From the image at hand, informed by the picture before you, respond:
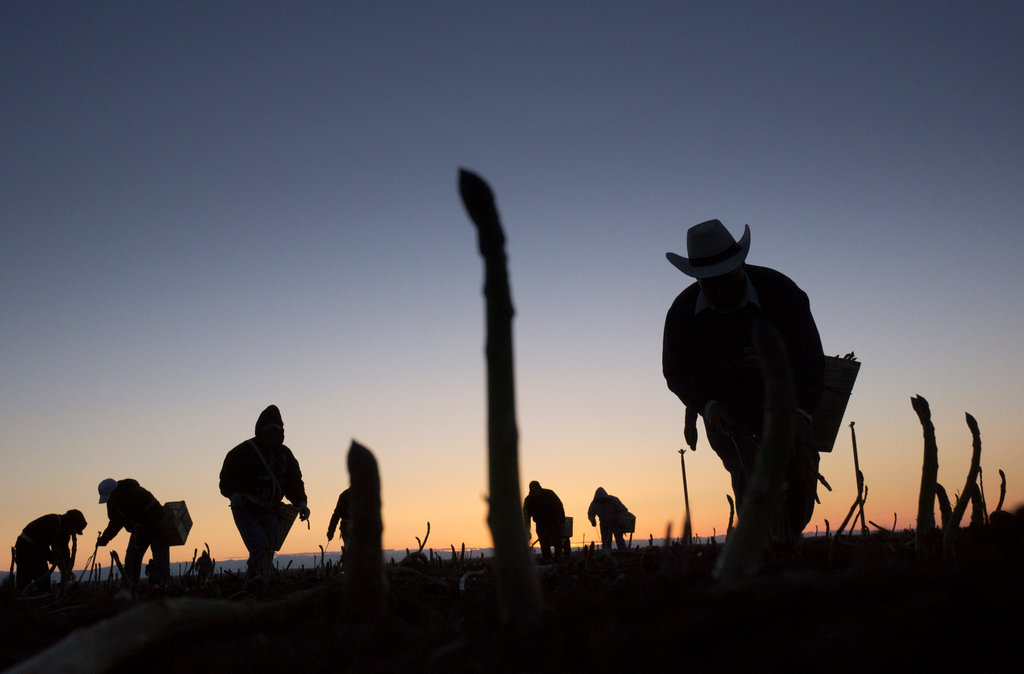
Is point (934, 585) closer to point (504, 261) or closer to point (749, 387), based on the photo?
point (504, 261)

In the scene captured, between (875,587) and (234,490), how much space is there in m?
8.22

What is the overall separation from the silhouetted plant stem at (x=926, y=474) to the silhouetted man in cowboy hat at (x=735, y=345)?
137 centimetres

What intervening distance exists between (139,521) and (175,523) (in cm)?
220

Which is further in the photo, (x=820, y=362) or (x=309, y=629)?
(x=820, y=362)

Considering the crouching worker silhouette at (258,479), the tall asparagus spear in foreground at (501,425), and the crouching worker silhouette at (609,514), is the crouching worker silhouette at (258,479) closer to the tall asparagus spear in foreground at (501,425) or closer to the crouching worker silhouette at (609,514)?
the tall asparagus spear in foreground at (501,425)

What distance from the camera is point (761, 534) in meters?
1.93

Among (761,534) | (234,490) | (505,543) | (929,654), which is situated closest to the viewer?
(929,654)

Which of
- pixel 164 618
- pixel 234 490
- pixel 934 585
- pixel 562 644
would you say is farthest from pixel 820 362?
pixel 234 490

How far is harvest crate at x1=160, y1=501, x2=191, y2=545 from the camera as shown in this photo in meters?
11.4

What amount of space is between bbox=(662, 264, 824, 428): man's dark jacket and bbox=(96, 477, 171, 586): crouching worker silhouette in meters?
8.42

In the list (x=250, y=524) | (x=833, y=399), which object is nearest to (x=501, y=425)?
(x=833, y=399)

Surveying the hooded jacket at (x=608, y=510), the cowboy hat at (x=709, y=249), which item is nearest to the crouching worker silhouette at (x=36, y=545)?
the cowboy hat at (x=709, y=249)

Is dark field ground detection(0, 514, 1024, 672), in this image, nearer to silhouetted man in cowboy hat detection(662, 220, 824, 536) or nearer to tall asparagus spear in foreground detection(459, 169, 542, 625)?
tall asparagus spear in foreground detection(459, 169, 542, 625)

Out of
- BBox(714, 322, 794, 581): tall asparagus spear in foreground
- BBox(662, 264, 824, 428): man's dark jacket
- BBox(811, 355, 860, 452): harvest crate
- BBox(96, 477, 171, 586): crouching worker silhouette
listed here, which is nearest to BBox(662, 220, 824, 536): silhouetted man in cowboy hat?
BBox(662, 264, 824, 428): man's dark jacket
